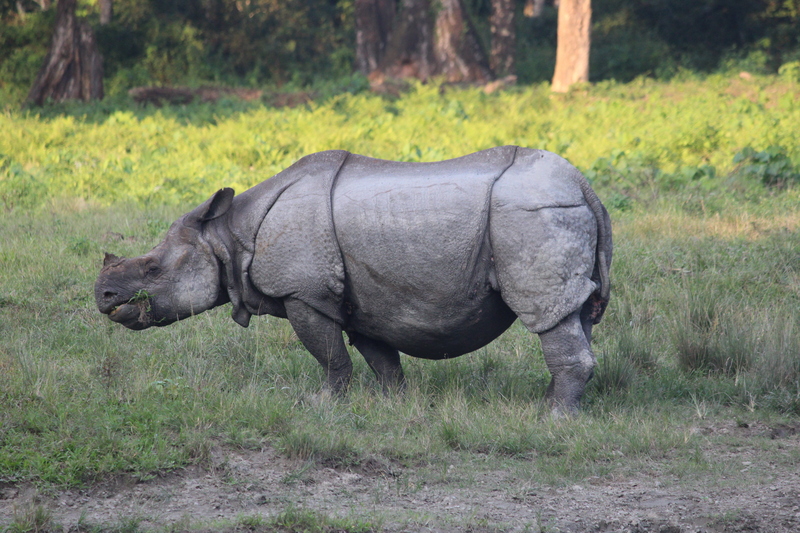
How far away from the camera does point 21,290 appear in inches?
295

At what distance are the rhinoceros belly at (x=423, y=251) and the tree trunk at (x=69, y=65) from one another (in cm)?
1466

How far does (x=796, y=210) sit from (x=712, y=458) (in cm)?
556

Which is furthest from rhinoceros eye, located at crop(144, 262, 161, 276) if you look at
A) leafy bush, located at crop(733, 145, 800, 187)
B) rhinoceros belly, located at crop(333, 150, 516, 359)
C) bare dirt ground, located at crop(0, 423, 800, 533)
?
leafy bush, located at crop(733, 145, 800, 187)

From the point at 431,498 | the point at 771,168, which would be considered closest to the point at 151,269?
the point at 431,498

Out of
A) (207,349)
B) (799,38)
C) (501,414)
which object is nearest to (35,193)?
(207,349)

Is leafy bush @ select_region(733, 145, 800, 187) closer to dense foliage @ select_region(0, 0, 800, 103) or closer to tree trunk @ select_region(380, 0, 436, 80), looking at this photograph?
dense foliage @ select_region(0, 0, 800, 103)

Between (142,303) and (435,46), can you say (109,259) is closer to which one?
(142,303)

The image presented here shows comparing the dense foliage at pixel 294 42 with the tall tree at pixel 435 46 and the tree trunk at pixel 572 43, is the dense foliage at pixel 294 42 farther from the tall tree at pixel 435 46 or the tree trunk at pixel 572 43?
the tree trunk at pixel 572 43

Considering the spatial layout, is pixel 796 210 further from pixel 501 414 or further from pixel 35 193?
pixel 35 193

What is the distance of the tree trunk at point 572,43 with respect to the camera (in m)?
18.5

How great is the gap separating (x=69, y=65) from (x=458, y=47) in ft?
29.8

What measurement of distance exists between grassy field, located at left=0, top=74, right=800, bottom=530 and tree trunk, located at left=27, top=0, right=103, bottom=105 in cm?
487

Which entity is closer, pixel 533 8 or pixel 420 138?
pixel 420 138

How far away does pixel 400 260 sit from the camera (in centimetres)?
510
